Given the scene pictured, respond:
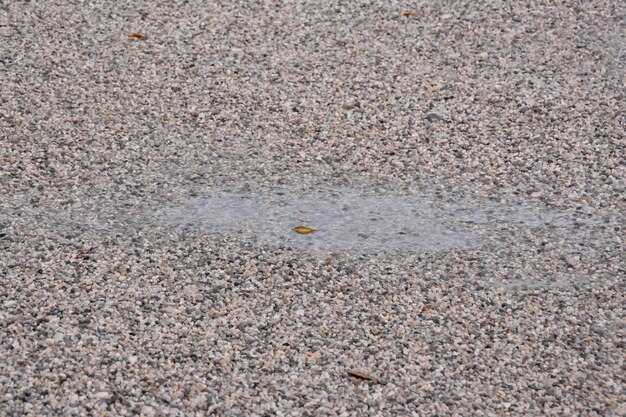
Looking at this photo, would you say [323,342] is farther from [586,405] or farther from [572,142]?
[572,142]

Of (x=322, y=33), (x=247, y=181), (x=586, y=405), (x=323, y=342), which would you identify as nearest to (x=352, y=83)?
(x=322, y=33)

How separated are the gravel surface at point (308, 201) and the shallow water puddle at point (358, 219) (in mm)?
20

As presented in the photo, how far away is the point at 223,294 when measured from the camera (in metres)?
3.58

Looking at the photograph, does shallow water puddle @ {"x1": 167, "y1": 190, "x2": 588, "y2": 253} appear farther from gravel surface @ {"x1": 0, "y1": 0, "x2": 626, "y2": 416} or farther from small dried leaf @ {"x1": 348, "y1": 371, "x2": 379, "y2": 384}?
small dried leaf @ {"x1": 348, "y1": 371, "x2": 379, "y2": 384}

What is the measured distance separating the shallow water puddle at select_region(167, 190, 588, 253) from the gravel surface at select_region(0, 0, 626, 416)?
0.02 m

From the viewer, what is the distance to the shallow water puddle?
4000 millimetres

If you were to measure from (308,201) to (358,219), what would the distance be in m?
0.28

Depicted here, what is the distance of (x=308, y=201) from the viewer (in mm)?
4309

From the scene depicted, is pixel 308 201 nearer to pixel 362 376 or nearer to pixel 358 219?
pixel 358 219

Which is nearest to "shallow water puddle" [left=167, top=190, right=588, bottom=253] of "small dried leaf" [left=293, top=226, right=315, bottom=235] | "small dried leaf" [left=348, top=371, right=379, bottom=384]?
"small dried leaf" [left=293, top=226, right=315, bottom=235]

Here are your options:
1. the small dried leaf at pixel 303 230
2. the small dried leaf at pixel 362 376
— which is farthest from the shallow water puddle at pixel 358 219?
the small dried leaf at pixel 362 376

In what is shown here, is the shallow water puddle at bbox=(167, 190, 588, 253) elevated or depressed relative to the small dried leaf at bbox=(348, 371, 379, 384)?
elevated

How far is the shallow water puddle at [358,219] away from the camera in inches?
157

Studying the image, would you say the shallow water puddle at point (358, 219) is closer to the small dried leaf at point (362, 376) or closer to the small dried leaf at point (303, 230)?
the small dried leaf at point (303, 230)
